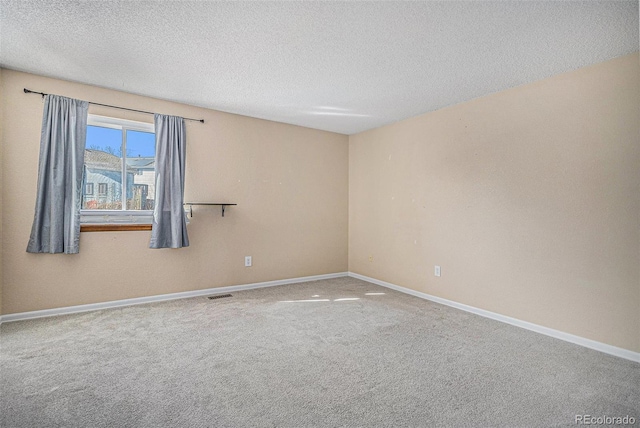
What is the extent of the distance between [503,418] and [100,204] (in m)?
3.96

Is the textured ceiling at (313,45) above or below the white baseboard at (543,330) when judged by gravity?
above

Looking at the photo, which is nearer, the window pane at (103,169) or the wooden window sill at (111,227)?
the wooden window sill at (111,227)

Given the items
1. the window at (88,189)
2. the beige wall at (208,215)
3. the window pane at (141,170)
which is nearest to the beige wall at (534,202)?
the beige wall at (208,215)

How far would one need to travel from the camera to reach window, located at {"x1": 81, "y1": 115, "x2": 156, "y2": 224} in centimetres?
345

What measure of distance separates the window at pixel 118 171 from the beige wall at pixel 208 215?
6.4 inches

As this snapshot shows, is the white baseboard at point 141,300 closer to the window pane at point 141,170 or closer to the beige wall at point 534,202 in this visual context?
the window pane at point 141,170

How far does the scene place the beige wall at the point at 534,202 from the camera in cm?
250

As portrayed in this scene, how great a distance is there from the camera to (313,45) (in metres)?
2.46

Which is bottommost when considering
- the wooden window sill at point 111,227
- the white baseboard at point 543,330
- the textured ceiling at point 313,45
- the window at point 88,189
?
the white baseboard at point 543,330

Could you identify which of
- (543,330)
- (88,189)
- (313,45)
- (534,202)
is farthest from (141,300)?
(534,202)

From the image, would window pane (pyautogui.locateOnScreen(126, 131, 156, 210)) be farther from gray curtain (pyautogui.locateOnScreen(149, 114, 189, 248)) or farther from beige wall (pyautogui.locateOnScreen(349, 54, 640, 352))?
beige wall (pyautogui.locateOnScreen(349, 54, 640, 352))

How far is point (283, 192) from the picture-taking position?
468 cm

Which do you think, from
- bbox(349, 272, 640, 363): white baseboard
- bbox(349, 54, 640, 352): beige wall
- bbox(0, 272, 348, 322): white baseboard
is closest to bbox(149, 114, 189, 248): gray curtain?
bbox(0, 272, 348, 322): white baseboard

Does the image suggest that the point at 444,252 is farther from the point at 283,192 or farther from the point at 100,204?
the point at 100,204
